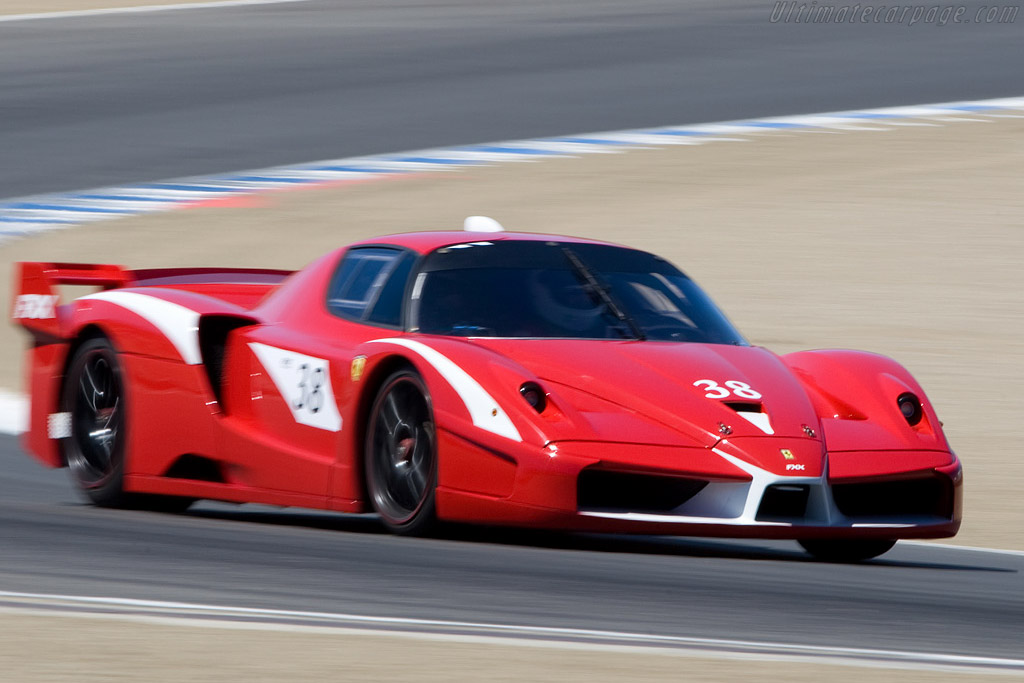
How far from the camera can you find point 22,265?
330 inches

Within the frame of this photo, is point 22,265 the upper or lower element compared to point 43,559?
upper

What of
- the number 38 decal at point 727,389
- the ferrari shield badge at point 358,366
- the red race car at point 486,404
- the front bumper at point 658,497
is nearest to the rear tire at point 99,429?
the red race car at point 486,404

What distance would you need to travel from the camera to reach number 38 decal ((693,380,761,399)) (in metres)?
6.54

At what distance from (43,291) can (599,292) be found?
8.50 feet

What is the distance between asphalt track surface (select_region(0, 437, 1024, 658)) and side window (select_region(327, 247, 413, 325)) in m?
0.80

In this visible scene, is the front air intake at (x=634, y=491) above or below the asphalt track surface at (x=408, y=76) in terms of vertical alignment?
below

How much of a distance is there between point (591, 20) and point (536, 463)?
20.2m

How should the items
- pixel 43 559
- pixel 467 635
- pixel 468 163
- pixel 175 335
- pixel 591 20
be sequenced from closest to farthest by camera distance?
pixel 467 635, pixel 43 559, pixel 175 335, pixel 468 163, pixel 591 20

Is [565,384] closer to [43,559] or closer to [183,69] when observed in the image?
[43,559]

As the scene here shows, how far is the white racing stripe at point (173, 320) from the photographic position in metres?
7.64

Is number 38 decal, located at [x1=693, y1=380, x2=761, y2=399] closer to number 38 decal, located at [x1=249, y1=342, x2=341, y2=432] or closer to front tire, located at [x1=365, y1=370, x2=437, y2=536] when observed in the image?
front tire, located at [x1=365, y1=370, x2=437, y2=536]

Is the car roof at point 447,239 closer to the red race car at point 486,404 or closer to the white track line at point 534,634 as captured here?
the red race car at point 486,404

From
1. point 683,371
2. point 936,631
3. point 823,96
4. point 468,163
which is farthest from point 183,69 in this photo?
point 936,631

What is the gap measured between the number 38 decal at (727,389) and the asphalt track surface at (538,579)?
550 millimetres
